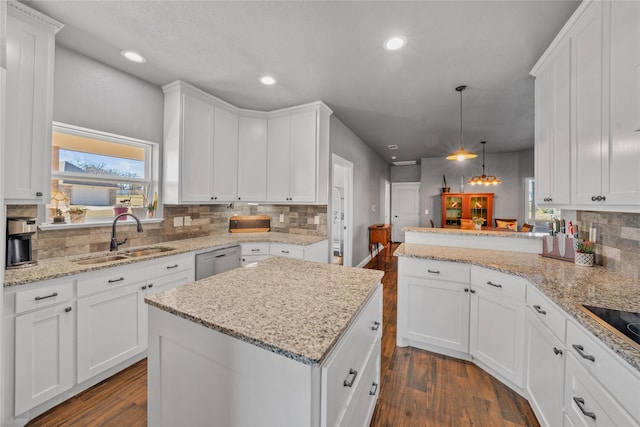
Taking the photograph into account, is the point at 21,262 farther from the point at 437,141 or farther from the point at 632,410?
the point at 437,141

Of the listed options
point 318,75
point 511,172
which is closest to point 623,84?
point 318,75

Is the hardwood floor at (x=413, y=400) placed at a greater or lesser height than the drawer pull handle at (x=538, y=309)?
lesser

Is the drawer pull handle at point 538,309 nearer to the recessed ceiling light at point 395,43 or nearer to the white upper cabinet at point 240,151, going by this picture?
the recessed ceiling light at point 395,43

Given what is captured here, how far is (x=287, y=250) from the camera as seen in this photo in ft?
10.3

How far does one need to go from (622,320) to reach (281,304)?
144 centimetres

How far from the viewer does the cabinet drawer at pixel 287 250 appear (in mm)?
3043

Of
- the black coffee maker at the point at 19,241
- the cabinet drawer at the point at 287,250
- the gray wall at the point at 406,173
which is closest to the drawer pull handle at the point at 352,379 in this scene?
the cabinet drawer at the point at 287,250

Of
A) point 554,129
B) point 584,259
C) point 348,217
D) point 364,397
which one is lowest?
point 364,397

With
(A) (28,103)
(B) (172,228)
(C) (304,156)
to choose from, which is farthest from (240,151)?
(A) (28,103)

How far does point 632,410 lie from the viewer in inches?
32.6

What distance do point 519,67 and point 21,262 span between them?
4349mm

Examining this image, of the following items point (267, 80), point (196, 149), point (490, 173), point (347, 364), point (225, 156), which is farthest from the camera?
point (490, 173)

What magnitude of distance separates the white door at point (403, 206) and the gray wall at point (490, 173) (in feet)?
2.78

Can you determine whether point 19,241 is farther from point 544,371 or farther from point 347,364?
point 544,371
